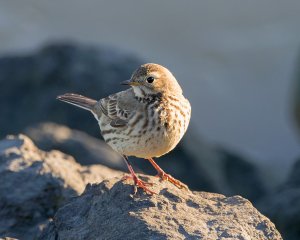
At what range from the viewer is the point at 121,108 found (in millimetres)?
9438

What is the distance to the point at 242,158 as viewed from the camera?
14.7 metres

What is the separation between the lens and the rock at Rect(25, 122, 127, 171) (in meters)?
→ 11.5

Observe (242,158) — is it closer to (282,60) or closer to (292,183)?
(292,183)

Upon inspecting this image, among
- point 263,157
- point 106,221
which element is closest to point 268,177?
point 263,157

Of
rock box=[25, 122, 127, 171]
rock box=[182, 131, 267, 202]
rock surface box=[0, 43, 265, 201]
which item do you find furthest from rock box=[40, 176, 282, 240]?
rock box=[182, 131, 267, 202]

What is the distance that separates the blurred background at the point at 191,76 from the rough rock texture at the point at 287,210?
0.04ft

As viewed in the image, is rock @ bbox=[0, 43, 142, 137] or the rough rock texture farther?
rock @ bbox=[0, 43, 142, 137]

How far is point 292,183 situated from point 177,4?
1153cm

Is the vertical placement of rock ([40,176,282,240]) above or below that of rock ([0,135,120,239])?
above

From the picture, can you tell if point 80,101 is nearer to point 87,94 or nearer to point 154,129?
point 154,129

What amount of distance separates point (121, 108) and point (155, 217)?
2269mm

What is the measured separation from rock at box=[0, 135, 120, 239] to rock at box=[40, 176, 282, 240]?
95 centimetres

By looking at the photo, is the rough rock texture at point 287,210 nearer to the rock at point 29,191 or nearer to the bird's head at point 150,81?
the bird's head at point 150,81

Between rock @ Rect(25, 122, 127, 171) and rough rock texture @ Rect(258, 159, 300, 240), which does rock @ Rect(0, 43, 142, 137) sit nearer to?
rock @ Rect(25, 122, 127, 171)
